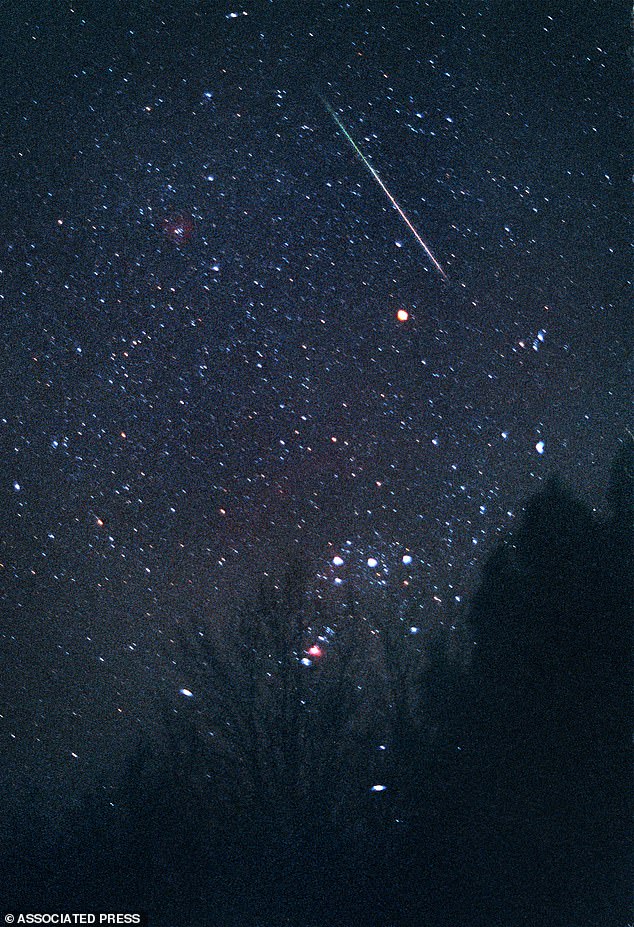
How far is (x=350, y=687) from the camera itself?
40.3 inches

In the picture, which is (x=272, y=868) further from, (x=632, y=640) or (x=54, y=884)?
(x=632, y=640)

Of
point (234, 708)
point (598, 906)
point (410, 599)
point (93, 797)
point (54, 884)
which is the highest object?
point (410, 599)

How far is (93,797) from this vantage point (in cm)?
100

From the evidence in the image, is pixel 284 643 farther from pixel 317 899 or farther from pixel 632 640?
pixel 632 640

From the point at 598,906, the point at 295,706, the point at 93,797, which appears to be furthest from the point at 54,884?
the point at 598,906

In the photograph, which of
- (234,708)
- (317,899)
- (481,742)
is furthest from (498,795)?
(234,708)

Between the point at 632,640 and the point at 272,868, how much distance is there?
65 centimetres

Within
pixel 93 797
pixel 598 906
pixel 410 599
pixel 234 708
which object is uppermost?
pixel 410 599

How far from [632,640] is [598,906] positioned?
1.29ft

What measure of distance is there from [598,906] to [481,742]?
0.95ft

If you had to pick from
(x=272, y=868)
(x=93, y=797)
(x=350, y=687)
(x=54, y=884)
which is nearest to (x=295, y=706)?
(x=350, y=687)

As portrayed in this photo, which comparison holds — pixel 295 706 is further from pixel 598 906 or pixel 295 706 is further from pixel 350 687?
pixel 598 906

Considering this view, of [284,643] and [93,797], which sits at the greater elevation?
[284,643]

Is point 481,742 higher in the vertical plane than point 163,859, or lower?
higher
